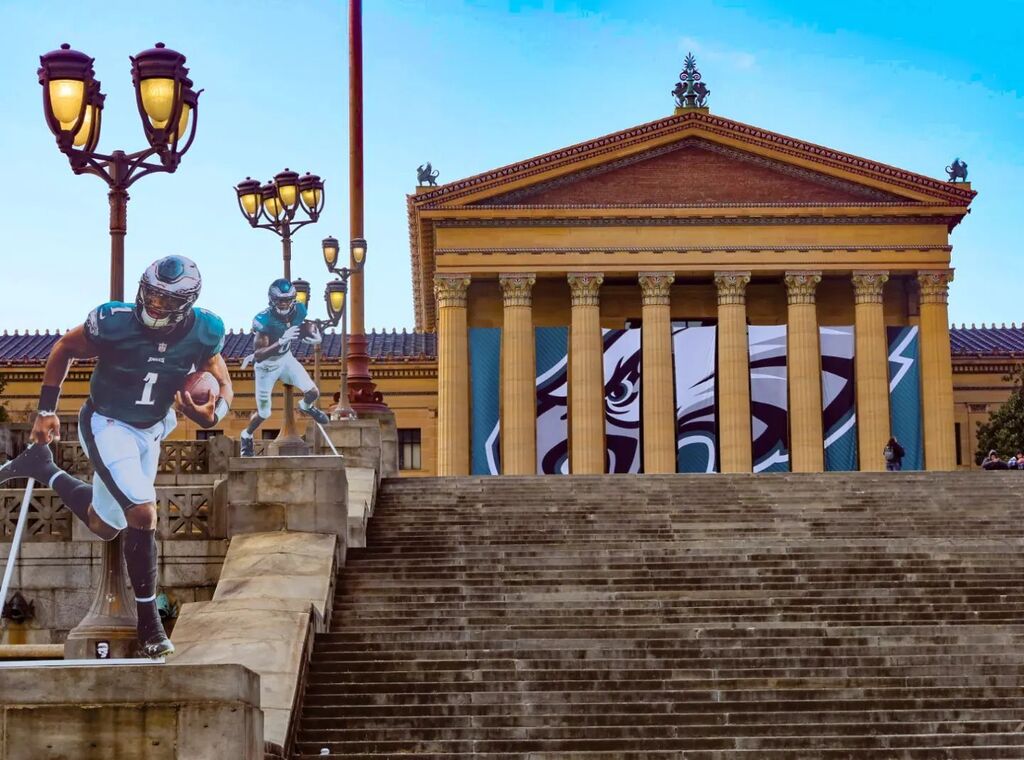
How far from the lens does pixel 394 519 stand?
25.9 m

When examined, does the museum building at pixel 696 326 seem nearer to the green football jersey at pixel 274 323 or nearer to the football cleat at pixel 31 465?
the green football jersey at pixel 274 323

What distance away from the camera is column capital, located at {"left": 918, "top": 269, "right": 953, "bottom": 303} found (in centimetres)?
5931

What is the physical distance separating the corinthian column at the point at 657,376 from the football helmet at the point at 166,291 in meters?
43.7

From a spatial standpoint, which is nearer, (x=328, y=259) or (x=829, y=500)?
(x=829, y=500)

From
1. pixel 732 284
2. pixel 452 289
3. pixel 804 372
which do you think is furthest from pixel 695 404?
pixel 452 289

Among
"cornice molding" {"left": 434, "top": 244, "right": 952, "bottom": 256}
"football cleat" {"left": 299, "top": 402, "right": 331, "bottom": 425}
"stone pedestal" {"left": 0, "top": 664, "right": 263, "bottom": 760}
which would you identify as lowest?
"stone pedestal" {"left": 0, "top": 664, "right": 263, "bottom": 760}

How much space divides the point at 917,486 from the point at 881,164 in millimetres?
31486

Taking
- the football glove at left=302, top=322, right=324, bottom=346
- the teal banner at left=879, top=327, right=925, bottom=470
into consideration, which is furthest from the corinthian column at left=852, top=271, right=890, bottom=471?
the football glove at left=302, top=322, right=324, bottom=346

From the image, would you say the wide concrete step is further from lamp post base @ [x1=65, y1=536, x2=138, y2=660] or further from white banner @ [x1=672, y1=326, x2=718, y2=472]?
white banner @ [x1=672, y1=326, x2=718, y2=472]

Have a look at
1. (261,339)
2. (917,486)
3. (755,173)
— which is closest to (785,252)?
(755,173)

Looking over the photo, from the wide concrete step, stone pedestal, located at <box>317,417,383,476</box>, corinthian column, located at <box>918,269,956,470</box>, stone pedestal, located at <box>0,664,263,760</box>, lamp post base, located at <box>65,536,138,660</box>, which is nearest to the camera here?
stone pedestal, located at <box>0,664,263,760</box>

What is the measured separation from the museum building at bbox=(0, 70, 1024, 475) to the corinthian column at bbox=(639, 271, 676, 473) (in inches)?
2.8

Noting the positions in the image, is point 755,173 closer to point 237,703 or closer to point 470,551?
point 470,551

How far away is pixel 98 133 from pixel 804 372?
149ft
